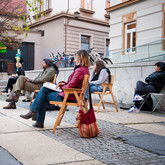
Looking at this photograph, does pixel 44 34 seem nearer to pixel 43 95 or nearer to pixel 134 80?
pixel 134 80

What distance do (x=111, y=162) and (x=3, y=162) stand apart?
1128 mm

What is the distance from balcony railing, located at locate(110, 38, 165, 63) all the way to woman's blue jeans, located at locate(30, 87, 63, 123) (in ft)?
13.6

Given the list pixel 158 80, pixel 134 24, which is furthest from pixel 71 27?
pixel 158 80

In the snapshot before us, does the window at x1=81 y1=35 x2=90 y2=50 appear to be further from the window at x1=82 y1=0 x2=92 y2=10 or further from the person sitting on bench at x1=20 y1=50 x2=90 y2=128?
the person sitting on bench at x1=20 y1=50 x2=90 y2=128

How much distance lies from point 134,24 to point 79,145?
33.6 ft

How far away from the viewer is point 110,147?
3.36 metres

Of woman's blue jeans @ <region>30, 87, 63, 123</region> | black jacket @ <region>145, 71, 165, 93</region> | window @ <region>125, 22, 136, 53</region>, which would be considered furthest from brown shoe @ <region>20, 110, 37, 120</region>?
window @ <region>125, 22, 136, 53</region>

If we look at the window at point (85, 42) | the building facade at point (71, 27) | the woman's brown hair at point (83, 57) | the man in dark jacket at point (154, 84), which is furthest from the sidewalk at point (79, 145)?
the window at point (85, 42)

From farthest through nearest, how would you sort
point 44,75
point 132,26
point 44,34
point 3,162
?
point 44,34, point 132,26, point 44,75, point 3,162

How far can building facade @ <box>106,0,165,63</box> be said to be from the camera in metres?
11.0

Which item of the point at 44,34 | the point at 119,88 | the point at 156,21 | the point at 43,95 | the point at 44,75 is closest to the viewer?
the point at 43,95

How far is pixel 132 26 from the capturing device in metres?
12.7

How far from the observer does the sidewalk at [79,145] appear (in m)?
2.81

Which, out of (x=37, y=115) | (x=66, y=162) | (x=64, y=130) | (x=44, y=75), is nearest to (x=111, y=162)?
(x=66, y=162)
